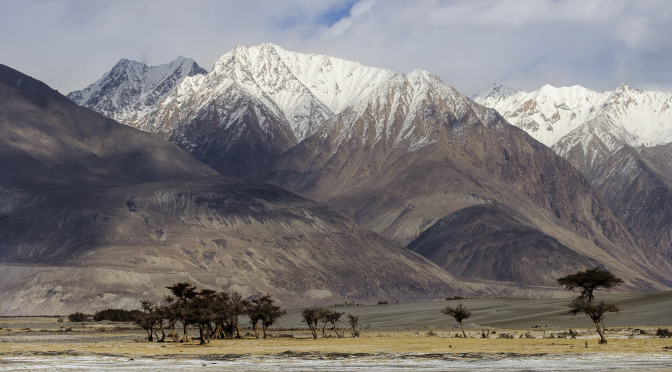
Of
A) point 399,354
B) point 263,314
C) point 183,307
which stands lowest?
point 399,354

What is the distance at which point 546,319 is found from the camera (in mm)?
134500

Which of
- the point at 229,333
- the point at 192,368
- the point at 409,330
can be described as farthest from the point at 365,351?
the point at 409,330

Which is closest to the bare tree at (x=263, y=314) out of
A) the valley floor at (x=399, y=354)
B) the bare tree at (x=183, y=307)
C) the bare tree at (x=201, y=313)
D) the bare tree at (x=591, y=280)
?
the bare tree at (x=183, y=307)

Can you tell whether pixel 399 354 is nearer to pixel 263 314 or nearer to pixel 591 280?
pixel 263 314

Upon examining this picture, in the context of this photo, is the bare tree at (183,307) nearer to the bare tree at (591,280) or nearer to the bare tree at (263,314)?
the bare tree at (263,314)

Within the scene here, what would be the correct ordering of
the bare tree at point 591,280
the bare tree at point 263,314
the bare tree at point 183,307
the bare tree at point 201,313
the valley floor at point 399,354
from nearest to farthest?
the valley floor at point 399,354 < the bare tree at point 201,313 < the bare tree at point 183,307 < the bare tree at point 263,314 < the bare tree at point 591,280

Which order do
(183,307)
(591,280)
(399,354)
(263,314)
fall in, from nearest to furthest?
(399,354)
(183,307)
(263,314)
(591,280)

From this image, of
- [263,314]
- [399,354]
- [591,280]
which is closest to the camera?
[399,354]

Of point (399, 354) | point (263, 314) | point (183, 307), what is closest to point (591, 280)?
point (263, 314)

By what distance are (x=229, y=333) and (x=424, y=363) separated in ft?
187

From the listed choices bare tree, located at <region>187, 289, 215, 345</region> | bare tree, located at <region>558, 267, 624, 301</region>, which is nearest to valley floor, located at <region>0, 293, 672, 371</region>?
bare tree, located at <region>187, 289, 215, 345</region>

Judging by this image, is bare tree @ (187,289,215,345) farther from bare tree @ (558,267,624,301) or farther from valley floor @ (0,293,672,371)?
bare tree @ (558,267,624,301)

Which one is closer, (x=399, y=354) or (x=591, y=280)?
(x=399, y=354)

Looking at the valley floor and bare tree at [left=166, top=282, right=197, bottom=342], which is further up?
bare tree at [left=166, top=282, right=197, bottom=342]
